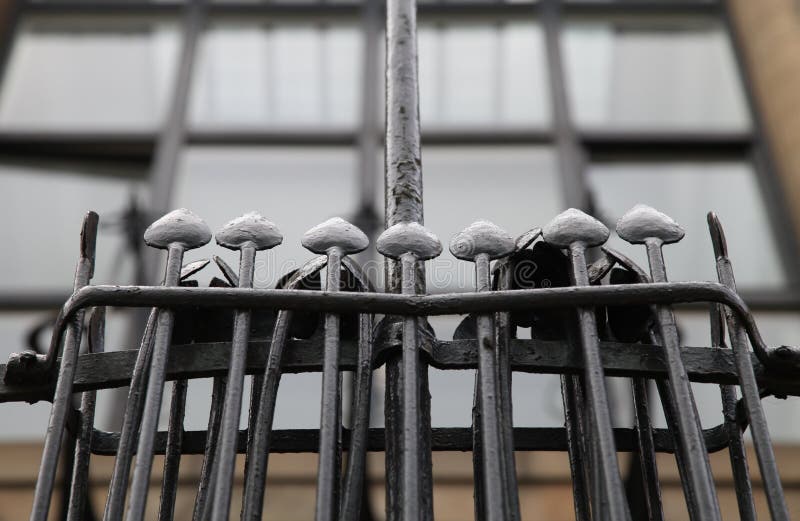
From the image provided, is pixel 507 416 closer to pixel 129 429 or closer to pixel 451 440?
pixel 451 440

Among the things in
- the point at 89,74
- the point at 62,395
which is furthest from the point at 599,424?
the point at 89,74

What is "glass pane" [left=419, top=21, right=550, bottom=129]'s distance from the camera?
6219mm

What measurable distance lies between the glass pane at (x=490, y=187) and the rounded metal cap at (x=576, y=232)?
3454mm

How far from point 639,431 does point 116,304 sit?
1028mm

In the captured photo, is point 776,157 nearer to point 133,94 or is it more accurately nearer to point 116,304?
point 133,94

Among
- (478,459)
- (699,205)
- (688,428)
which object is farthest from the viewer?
(699,205)

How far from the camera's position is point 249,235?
6.27ft

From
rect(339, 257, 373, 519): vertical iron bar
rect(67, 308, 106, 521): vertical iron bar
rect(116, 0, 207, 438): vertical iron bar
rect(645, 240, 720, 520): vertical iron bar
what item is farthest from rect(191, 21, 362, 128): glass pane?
rect(645, 240, 720, 520): vertical iron bar

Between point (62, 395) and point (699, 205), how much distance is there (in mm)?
4661

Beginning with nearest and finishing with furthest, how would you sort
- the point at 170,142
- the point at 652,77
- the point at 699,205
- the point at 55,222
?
1. the point at 55,222
2. the point at 699,205
3. the point at 170,142
4. the point at 652,77

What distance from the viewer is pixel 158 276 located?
5.14 m

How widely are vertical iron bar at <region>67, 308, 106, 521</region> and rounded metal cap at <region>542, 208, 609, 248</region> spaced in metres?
0.94

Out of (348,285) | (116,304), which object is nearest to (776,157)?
(348,285)

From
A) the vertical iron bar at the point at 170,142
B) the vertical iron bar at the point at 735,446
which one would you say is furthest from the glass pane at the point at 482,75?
the vertical iron bar at the point at 735,446
